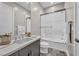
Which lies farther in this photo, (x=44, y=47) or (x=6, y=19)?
(x=44, y=47)

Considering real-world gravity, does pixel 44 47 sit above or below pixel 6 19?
below

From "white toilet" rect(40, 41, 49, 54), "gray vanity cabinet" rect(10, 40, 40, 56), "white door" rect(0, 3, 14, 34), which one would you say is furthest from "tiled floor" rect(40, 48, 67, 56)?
"white door" rect(0, 3, 14, 34)

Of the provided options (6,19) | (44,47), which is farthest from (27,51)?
(44,47)

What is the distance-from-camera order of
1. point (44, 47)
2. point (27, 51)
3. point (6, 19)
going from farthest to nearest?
point (44, 47), point (6, 19), point (27, 51)

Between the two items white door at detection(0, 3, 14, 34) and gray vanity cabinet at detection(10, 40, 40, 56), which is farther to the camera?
white door at detection(0, 3, 14, 34)

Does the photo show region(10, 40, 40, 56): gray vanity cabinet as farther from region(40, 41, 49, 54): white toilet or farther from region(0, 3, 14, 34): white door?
region(40, 41, 49, 54): white toilet

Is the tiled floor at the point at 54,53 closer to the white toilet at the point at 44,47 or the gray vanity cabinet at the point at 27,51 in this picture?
the white toilet at the point at 44,47

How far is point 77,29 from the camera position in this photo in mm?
1602

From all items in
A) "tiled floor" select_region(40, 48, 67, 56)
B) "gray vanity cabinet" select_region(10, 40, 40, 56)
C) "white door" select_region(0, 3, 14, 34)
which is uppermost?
"white door" select_region(0, 3, 14, 34)

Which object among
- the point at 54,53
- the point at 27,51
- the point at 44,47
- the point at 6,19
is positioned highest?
the point at 6,19

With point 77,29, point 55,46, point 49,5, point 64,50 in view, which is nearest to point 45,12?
point 49,5

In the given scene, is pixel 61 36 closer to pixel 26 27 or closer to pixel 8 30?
pixel 26 27

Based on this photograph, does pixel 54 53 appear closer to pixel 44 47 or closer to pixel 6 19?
pixel 44 47

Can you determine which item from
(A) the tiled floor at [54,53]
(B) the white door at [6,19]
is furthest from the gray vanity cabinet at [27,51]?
(A) the tiled floor at [54,53]
